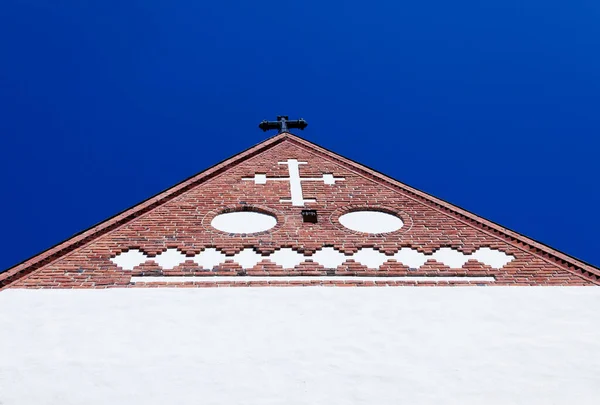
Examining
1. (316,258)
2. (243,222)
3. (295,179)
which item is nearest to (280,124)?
(295,179)

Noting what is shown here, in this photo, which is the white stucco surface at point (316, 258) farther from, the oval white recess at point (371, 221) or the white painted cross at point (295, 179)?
the white painted cross at point (295, 179)

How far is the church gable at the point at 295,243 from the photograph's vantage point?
29.8ft

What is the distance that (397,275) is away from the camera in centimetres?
923

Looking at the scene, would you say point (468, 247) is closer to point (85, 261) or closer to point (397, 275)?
point (397, 275)

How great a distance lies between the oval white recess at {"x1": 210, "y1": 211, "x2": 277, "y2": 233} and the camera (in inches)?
414

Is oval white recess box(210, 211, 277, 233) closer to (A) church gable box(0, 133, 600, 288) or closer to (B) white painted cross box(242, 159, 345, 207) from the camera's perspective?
(A) church gable box(0, 133, 600, 288)
